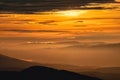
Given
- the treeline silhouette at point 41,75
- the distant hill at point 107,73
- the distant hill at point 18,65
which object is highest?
the distant hill at point 18,65

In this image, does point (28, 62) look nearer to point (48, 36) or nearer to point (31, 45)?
point (31, 45)

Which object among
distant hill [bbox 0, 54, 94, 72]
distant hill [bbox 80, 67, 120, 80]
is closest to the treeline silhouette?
distant hill [bbox 80, 67, 120, 80]

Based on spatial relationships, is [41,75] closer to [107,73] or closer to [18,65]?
[107,73]

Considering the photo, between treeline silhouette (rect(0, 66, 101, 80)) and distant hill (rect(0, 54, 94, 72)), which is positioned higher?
distant hill (rect(0, 54, 94, 72))

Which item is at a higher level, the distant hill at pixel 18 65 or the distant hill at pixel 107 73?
the distant hill at pixel 18 65

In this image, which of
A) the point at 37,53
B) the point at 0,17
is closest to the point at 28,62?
the point at 37,53

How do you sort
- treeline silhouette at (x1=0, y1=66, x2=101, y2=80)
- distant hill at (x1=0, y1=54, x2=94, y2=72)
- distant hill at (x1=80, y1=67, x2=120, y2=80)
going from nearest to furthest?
treeline silhouette at (x1=0, y1=66, x2=101, y2=80)
distant hill at (x1=80, y1=67, x2=120, y2=80)
distant hill at (x1=0, y1=54, x2=94, y2=72)

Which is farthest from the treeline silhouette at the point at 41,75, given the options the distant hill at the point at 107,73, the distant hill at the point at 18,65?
the distant hill at the point at 18,65

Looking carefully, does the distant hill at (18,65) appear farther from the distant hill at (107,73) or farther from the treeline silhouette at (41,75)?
the treeline silhouette at (41,75)

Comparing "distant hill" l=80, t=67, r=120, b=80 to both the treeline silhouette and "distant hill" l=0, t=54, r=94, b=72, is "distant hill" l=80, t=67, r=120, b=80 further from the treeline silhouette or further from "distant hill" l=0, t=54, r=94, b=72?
the treeline silhouette

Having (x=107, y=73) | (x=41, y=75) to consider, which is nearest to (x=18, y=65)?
(x=107, y=73)

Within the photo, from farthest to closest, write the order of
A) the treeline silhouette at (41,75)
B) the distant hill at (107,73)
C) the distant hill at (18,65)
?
the distant hill at (18,65) → the distant hill at (107,73) → the treeline silhouette at (41,75)

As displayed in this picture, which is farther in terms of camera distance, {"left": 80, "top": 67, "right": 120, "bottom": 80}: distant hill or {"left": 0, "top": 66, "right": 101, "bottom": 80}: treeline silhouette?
{"left": 80, "top": 67, "right": 120, "bottom": 80}: distant hill

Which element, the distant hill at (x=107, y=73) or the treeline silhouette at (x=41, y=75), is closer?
the treeline silhouette at (x=41, y=75)
